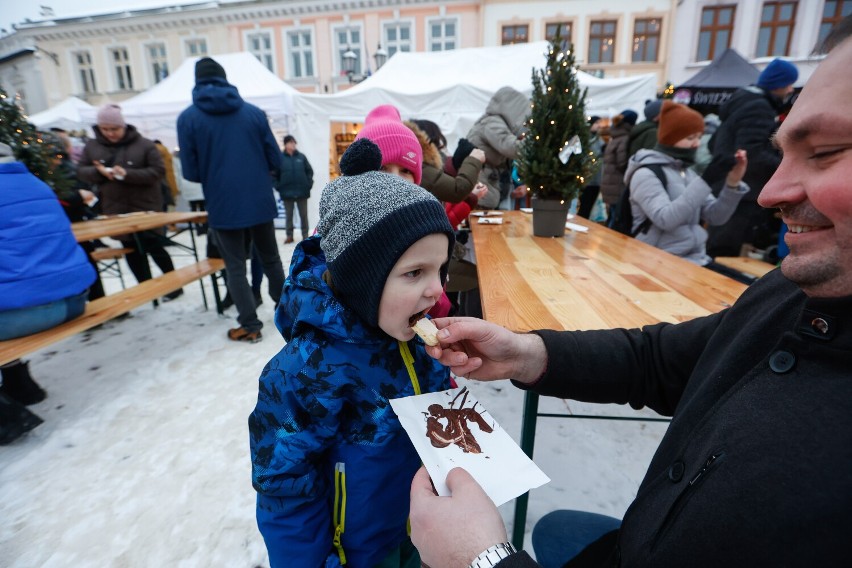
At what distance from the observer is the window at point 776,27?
16562 millimetres

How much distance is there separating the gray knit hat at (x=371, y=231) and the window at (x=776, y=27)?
2318 cm

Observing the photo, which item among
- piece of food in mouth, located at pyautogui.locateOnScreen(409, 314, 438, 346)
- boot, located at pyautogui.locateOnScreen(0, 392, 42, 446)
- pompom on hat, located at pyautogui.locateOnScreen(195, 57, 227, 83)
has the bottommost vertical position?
boot, located at pyautogui.locateOnScreen(0, 392, 42, 446)

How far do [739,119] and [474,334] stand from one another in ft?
13.3

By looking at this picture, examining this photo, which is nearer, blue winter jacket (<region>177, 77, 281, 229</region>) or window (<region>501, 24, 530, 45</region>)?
blue winter jacket (<region>177, 77, 281, 229</region>)

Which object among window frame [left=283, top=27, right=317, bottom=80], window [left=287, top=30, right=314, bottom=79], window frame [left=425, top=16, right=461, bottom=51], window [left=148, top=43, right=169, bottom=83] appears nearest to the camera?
window frame [left=425, top=16, right=461, bottom=51]

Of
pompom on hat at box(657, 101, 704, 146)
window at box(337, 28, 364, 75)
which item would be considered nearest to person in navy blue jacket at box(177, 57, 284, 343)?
pompom on hat at box(657, 101, 704, 146)

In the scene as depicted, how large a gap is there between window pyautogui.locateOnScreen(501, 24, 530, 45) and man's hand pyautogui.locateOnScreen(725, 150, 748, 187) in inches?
773

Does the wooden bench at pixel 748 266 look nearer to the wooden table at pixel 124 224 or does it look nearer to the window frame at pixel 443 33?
the wooden table at pixel 124 224

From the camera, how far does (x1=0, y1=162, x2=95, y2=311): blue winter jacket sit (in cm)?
219

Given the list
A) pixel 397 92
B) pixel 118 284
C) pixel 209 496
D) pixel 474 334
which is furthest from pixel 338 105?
pixel 474 334

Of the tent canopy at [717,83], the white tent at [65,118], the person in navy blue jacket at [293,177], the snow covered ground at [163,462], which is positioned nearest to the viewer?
the snow covered ground at [163,462]

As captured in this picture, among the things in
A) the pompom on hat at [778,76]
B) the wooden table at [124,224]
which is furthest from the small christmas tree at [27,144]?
the pompom on hat at [778,76]

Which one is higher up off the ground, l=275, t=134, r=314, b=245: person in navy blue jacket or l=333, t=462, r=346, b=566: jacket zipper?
l=275, t=134, r=314, b=245: person in navy blue jacket

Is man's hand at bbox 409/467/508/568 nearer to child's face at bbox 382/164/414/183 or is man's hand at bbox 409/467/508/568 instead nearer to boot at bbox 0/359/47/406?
child's face at bbox 382/164/414/183
